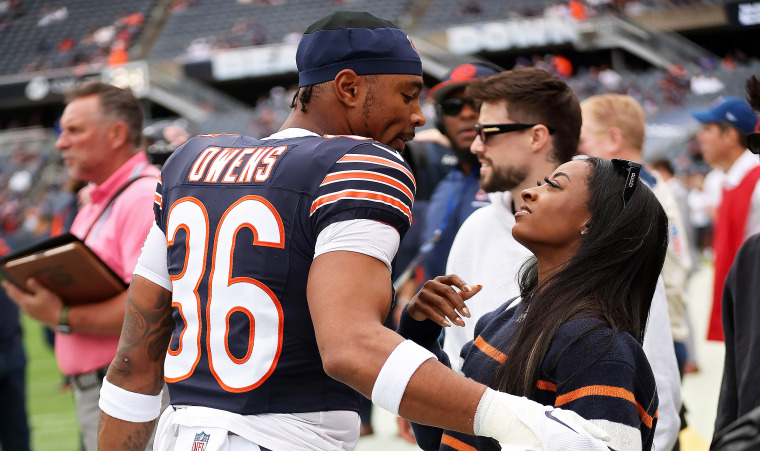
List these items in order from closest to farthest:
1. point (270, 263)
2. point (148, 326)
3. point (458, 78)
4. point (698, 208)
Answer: point (270, 263)
point (148, 326)
point (458, 78)
point (698, 208)

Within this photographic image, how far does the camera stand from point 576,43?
26.3 meters

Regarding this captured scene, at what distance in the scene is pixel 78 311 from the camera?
339 cm

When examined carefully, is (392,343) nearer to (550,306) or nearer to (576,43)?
(550,306)

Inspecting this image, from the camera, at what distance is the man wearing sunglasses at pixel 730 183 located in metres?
5.01

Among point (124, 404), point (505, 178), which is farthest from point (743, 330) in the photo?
point (124, 404)

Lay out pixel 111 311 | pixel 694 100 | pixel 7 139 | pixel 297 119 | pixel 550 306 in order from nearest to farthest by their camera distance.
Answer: pixel 550 306 < pixel 297 119 < pixel 111 311 < pixel 694 100 < pixel 7 139

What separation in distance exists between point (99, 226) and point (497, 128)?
1736 mm

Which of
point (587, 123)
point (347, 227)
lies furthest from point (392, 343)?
point (587, 123)

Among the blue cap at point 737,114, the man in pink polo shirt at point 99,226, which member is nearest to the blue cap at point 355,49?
the man in pink polo shirt at point 99,226

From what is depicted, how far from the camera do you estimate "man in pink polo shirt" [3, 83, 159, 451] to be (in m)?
3.39

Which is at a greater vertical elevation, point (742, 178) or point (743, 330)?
point (743, 330)

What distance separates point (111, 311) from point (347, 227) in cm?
192

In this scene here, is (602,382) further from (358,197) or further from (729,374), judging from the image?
(729,374)

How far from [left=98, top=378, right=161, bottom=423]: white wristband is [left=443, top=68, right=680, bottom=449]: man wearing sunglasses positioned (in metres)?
1.19
